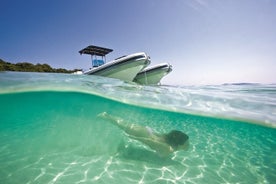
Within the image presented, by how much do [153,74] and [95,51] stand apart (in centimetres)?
1069

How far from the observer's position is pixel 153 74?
2108 centimetres

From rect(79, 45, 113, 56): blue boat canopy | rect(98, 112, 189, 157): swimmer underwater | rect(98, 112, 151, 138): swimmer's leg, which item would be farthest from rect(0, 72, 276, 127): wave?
rect(79, 45, 113, 56): blue boat canopy

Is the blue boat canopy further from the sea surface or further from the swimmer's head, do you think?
the swimmer's head

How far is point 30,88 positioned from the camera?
34.8ft

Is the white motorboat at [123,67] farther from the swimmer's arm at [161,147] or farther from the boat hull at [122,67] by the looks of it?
the swimmer's arm at [161,147]

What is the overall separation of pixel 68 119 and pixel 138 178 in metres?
16.6

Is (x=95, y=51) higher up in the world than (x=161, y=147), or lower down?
higher up

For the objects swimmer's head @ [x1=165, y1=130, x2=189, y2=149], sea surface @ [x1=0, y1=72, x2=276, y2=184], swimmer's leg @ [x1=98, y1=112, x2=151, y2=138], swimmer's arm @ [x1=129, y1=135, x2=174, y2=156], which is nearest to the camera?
sea surface @ [x1=0, y1=72, x2=276, y2=184]

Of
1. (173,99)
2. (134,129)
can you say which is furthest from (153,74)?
(134,129)

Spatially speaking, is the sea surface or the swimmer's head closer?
the sea surface

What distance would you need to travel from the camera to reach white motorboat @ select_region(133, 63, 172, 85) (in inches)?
824

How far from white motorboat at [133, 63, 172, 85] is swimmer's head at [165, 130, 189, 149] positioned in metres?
14.6

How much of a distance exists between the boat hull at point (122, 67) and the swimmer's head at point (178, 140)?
10951 millimetres

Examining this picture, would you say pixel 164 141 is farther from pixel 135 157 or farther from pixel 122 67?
pixel 122 67
